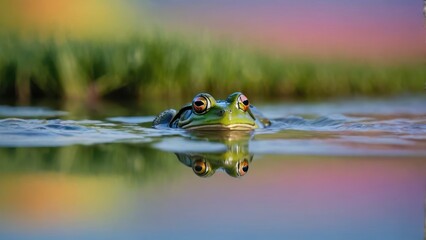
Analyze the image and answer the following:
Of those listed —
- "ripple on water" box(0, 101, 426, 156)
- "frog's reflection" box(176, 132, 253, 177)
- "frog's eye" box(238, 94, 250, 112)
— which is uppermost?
"frog's eye" box(238, 94, 250, 112)

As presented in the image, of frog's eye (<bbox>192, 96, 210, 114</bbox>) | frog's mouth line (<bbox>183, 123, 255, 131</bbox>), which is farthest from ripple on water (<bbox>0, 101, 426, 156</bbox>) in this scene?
frog's eye (<bbox>192, 96, 210, 114</bbox>)

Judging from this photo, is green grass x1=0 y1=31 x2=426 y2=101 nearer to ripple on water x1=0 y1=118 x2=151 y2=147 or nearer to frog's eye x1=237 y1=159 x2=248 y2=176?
ripple on water x1=0 y1=118 x2=151 y2=147

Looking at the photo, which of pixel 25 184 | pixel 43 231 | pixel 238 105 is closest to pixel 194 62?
pixel 238 105

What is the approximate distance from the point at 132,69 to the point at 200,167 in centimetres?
759

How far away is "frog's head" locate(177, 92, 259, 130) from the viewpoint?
237 inches

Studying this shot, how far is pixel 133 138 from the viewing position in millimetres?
5895

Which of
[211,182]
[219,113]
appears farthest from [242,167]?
[219,113]

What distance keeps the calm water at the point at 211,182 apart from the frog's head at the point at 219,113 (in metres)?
0.16

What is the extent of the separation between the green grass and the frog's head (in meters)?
5.50

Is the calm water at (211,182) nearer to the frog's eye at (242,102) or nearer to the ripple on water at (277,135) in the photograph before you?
the ripple on water at (277,135)

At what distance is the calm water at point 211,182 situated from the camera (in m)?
2.91

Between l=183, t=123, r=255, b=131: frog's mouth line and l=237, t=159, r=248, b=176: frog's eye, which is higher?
l=237, t=159, r=248, b=176: frog's eye

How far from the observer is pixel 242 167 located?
430 cm

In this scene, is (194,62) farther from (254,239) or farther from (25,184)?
(254,239)
